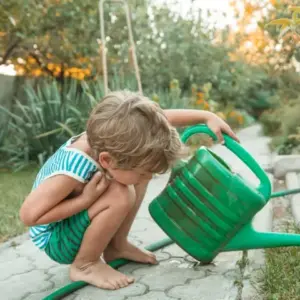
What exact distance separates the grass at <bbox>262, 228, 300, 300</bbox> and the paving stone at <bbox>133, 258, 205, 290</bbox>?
26cm

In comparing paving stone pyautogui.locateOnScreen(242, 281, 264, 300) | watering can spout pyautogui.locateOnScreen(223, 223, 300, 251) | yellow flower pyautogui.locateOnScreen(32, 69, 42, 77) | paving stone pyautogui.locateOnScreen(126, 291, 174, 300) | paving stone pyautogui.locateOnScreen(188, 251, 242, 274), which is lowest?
yellow flower pyautogui.locateOnScreen(32, 69, 42, 77)

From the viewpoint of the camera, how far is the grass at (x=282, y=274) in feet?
5.96

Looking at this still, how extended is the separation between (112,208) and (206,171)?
342 mm

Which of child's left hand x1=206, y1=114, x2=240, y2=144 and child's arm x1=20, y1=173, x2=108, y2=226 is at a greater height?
child's left hand x1=206, y1=114, x2=240, y2=144

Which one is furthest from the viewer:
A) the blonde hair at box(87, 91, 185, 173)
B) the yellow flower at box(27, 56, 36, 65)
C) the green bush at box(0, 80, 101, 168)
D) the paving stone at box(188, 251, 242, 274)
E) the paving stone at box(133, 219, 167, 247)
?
the yellow flower at box(27, 56, 36, 65)

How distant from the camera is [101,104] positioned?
73.4 inches

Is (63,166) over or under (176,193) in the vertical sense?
over

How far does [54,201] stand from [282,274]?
2.66 ft

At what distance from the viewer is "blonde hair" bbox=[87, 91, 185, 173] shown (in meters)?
1.78

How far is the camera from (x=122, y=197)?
194cm

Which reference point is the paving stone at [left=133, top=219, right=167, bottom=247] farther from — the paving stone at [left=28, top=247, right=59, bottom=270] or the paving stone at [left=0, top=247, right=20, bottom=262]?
the paving stone at [left=0, top=247, right=20, bottom=262]

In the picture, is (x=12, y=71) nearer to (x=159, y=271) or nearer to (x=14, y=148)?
(x=14, y=148)

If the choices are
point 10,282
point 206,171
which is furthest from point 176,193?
point 10,282

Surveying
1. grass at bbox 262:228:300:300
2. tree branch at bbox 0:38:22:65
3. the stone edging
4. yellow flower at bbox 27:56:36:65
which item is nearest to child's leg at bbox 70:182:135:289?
grass at bbox 262:228:300:300
